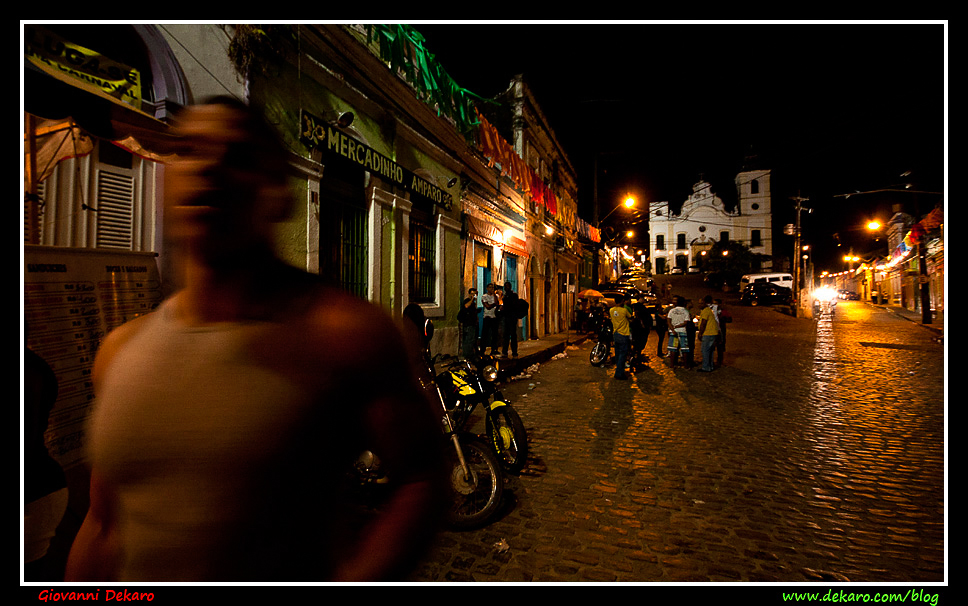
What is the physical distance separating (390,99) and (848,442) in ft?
29.7

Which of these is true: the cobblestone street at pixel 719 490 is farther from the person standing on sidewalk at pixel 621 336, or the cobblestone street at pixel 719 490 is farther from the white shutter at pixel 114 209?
the white shutter at pixel 114 209

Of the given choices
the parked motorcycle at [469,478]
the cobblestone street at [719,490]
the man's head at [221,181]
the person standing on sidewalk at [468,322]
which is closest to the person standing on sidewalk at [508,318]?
the person standing on sidewalk at [468,322]

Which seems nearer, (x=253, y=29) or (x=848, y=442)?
(x=848, y=442)

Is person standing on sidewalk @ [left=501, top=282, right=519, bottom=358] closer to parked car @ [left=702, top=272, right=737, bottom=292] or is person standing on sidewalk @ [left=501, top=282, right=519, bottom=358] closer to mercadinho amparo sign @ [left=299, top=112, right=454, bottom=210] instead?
mercadinho amparo sign @ [left=299, top=112, right=454, bottom=210]

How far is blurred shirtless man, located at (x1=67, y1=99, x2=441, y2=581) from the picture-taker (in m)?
1.03

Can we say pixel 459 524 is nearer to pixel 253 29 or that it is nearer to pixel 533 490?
pixel 533 490

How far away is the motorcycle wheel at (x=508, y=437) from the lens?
4.43 meters

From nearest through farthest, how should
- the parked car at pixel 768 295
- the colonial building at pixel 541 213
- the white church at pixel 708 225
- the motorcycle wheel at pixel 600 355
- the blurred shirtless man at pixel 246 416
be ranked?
the blurred shirtless man at pixel 246 416, the motorcycle wheel at pixel 600 355, the colonial building at pixel 541 213, the parked car at pixel 768 295, the white church at pixel 708 225

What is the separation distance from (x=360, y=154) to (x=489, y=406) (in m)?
5.41

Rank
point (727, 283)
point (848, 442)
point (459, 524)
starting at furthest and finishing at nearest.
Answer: point (727, 283)
point (848, 442)
point (459, 524)

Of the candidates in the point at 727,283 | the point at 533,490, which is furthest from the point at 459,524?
the point at 727,283

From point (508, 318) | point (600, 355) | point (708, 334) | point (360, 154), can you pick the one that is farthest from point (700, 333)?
point (360, 154)

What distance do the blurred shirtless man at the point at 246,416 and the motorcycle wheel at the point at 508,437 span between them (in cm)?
341

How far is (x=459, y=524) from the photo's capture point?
3449mm
